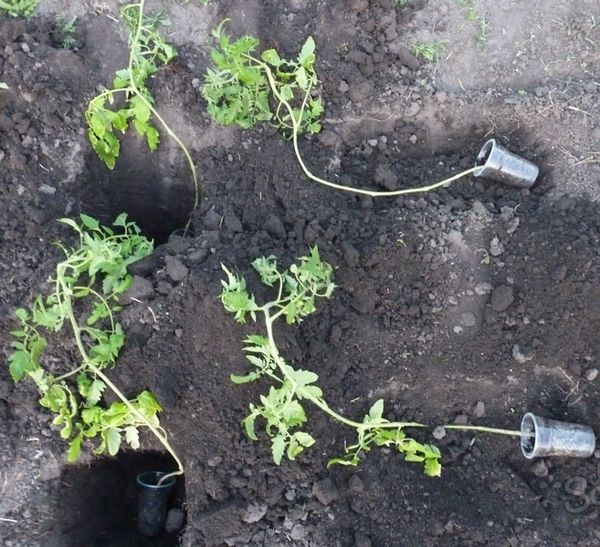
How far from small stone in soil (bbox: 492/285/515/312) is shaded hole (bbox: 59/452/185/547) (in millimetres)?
1795

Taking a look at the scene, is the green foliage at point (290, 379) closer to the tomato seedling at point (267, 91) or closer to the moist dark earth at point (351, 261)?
the moist dark earth at point (351, 261)

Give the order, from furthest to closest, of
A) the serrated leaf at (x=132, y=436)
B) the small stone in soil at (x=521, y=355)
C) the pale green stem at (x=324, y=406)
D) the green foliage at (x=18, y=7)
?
the green foliage at (x=18, y=7), the small stone in soil at (x=521, y=355), the serrated leaf at (x=132, y=436), the pale green stem at (x=324, y=406)

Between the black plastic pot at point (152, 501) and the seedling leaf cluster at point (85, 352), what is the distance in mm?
314

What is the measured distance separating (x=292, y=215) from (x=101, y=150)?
1019mm

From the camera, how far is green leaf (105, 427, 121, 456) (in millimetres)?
2912

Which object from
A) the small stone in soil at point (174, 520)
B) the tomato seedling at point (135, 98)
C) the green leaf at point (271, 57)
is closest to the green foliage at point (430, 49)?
the green leaf at point (271, 57)

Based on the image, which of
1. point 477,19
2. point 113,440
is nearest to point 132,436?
point 113,440

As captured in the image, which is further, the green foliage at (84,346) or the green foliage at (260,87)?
the green foliage at (260,87)

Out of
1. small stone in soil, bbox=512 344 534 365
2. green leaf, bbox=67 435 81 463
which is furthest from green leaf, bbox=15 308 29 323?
small stone in soil, bbox=512 344 534 365

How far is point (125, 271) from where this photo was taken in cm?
301

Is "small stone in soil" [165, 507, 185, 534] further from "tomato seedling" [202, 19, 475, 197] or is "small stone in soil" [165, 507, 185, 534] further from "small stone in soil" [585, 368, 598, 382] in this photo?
"small stone in soil" [585, 368, 598, 382]

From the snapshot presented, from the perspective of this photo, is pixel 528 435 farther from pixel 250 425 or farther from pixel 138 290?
pixel 138 290

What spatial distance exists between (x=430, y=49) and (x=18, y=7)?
217cm

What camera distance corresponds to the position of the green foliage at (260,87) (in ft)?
10.5
